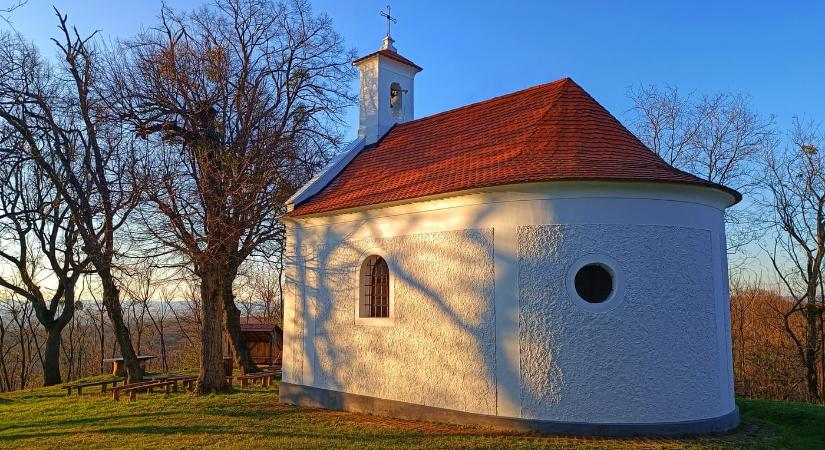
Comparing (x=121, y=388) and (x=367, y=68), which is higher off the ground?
(x=367, y=68)

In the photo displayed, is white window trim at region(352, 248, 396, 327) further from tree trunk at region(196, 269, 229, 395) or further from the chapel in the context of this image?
tree trunk at region(196, 269, 229, 395)

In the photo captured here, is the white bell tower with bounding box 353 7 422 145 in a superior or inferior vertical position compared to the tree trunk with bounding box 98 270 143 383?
superior

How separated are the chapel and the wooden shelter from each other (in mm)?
8466

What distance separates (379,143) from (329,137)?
12.4ft

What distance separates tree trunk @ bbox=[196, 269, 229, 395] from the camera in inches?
532

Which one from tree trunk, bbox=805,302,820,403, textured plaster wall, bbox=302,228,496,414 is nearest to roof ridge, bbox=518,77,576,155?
textured plaster wall, bbox=302,228,496,414

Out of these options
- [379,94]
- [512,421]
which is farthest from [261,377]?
[379,94]

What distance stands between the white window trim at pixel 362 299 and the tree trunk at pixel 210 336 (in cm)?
403

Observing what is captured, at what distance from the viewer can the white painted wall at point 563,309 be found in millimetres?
8977

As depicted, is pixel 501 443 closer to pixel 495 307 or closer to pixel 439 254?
pixel 495 307

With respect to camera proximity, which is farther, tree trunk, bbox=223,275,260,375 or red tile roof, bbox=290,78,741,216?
tree trunk, bbox=223,275,260,375

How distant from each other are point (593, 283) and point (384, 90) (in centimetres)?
913

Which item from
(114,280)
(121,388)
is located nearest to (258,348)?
(114,280)

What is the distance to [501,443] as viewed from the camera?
8398mm
